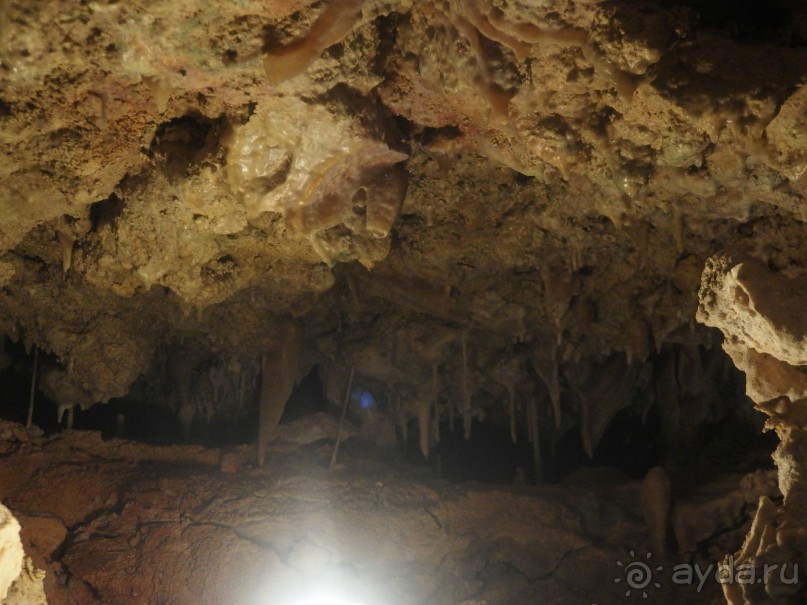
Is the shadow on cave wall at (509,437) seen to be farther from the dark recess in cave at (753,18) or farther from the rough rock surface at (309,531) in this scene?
the dark recess in cave at (753,18)

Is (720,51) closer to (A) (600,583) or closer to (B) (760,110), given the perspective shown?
(B) (760,110)

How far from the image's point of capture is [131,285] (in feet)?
15.6

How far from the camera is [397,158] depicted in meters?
3.50

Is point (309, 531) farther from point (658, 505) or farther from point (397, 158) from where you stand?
point (397, 158)

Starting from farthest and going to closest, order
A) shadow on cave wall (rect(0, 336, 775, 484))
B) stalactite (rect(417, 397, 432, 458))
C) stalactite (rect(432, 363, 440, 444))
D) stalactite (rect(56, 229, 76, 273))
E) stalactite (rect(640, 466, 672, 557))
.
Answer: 1. stalactite (rect(417, 397, 432, 458))
2. stalactite (rect(432, 363, 440, 444))
3. shadow on cave wall (rect(0, 336, 775, 484))
4. stalactite (rect(640, 466, 672, 557))
5. stalactite (rect(56, 229, 76, 273))

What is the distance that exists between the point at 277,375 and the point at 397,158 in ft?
14.2

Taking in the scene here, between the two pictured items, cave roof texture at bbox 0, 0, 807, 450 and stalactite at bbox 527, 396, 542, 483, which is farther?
stalactite at bbox 527, 396, 542, 483

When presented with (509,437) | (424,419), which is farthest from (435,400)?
(509,437)

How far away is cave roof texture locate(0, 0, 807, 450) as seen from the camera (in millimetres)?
2459

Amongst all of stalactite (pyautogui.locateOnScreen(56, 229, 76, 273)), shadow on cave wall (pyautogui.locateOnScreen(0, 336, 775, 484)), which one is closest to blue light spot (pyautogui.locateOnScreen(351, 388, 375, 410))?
shadow on cave wall (pyautogui.locateOnScreen(0, 336, 775, 484))

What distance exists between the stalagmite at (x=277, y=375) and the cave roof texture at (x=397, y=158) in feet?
2.22

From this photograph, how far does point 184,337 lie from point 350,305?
1896 millimetres

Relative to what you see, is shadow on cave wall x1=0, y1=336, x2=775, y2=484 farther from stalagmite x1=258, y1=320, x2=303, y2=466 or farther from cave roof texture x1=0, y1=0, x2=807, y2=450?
cave roof texture x1=0, y1=0, x2=807, y2=450

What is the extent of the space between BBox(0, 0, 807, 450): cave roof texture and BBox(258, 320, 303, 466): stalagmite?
2.22 ft
